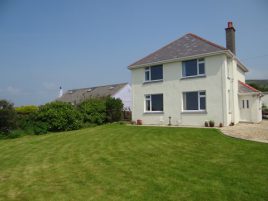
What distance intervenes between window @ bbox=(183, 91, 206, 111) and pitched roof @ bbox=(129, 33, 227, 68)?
3.46 m

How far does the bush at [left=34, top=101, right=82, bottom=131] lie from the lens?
19438 mm

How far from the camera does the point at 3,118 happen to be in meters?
17.6

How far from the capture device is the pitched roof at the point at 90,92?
137 feet

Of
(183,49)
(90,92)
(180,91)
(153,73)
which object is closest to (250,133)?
(180,91)

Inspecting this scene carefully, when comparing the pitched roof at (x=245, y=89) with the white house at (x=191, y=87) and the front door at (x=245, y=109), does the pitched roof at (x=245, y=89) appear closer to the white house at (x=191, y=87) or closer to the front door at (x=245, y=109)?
the white house at (x=191, y=87)

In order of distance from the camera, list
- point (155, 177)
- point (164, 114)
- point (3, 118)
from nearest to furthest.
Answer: point (155, 177)
point (3, 118)
point (164, 114)

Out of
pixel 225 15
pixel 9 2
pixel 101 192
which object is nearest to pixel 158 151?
pixel 101 192

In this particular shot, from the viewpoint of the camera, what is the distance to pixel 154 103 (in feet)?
73.8

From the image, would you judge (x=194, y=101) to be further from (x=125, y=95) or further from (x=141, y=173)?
(x=125, y=95)

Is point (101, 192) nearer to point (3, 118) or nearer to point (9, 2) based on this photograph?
point (9, 2)

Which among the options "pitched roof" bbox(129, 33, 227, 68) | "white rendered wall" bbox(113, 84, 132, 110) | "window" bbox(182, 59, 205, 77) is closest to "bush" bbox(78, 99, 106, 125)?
"pitched roof" bbox(129, 33, 227, 68)

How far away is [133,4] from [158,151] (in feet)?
34.1

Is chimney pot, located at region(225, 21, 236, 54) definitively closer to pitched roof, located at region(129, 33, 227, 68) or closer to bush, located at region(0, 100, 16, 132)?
pitched roof, located at region(129, 33, 227, 68)

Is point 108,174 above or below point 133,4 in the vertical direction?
below
